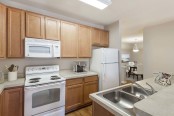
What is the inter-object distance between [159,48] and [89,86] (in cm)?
284

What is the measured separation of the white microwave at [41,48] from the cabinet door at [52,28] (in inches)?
5.3

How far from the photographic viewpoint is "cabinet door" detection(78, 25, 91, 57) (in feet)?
9.14

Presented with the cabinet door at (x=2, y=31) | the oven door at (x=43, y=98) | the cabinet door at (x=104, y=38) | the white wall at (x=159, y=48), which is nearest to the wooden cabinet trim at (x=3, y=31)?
the cabinet door at (x=2, y=31)

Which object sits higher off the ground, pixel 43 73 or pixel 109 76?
pixel 43 73

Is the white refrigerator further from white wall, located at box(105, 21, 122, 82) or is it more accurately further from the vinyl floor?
the vinyl floor

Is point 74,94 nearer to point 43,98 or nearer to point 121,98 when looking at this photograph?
point 43,98

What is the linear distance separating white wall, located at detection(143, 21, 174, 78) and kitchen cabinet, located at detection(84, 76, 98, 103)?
234cm

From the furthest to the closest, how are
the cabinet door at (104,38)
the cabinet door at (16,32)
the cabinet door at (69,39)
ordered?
the cabinet door at (104,38)
the cabinet door at (69,39)
the cabinet door at (16,32)

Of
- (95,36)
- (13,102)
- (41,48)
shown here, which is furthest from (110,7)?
(13,102)

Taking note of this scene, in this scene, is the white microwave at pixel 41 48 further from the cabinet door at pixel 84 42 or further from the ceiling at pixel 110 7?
the ceiling at pixel 110 7

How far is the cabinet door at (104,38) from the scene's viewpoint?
3242 mm

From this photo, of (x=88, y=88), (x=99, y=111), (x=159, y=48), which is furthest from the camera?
(x=159, y=48)

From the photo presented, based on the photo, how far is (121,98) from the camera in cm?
127

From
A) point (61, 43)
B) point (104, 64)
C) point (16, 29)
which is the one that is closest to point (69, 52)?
point (61, 43)
